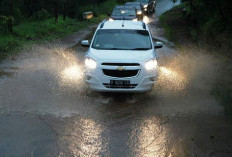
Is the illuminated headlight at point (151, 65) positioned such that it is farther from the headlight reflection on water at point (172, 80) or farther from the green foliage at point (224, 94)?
the green foliage at point (224, 94)

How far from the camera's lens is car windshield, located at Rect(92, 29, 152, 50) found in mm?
9273

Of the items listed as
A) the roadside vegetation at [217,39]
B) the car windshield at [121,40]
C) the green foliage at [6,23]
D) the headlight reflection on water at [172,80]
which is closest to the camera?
the car windshield at [121,40]

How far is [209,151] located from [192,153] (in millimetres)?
326

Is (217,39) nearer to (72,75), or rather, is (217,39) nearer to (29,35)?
(72,75)

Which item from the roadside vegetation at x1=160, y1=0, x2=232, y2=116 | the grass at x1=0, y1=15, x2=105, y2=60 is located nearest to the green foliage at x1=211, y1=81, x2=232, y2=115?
the roadside vegetation at x1=160, y1=0, x2=232, y2=116

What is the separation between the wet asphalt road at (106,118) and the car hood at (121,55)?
110 centimetres

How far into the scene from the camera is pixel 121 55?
8.52m

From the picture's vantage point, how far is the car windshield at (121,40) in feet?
30.4

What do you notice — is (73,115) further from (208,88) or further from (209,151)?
(208,88)

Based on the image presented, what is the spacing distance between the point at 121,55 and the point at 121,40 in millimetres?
1136

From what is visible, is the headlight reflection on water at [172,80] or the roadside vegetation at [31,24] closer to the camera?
the headlight reflection on water at [172,80]

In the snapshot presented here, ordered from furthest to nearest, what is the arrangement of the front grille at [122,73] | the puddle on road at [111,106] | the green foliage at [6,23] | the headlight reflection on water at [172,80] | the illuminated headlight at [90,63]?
the green foliage at [6,23]
the headlight reflection on water at [172,80]
the illuminated headlight at [90,63]
the front grille at [122,73]
the puddle on road at [111,106]

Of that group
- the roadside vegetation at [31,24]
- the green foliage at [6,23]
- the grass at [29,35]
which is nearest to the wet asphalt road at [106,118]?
the grass at [29,35]

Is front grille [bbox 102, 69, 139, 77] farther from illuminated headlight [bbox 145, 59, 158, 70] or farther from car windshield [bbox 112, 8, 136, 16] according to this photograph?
car windshield [bbox 112, 8, 136, 16]
